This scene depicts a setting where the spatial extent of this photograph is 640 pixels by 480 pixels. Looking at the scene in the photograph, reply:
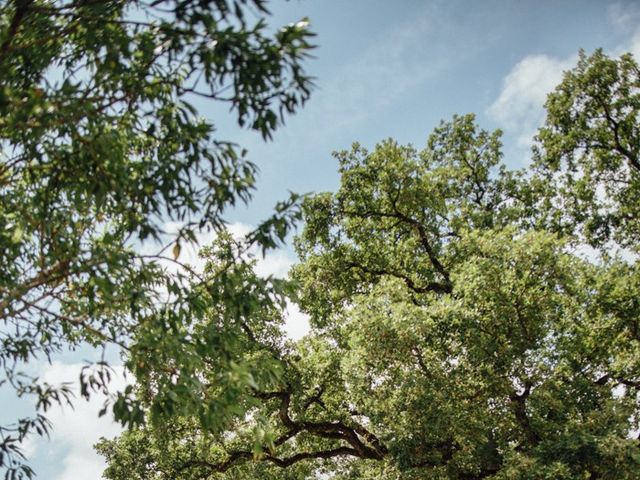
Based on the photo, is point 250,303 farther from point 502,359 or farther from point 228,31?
point 502,359

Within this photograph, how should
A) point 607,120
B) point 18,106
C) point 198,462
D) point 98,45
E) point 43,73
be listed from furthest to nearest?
point 198,462 → point 607,120 → point 43,73 → point 98,45 → point 18,106

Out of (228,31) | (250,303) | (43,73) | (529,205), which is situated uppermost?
(529,205)

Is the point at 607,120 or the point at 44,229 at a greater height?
the point at 607,120

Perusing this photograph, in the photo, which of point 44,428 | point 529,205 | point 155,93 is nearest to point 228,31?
point 155,93

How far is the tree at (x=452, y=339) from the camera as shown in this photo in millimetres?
12969

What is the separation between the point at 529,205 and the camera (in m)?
18.8

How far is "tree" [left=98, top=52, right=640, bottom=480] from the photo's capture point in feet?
42.5

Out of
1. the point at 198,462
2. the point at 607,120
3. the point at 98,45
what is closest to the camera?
the point at 98,45

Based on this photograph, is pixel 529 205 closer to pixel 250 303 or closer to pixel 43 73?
pixel 250 303

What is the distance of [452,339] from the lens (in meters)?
13.8

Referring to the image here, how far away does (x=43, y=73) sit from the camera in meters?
7.31

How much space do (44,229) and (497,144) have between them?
16177 millimetres

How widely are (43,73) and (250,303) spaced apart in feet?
13.8

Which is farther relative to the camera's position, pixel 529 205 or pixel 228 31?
pixel 529 205
